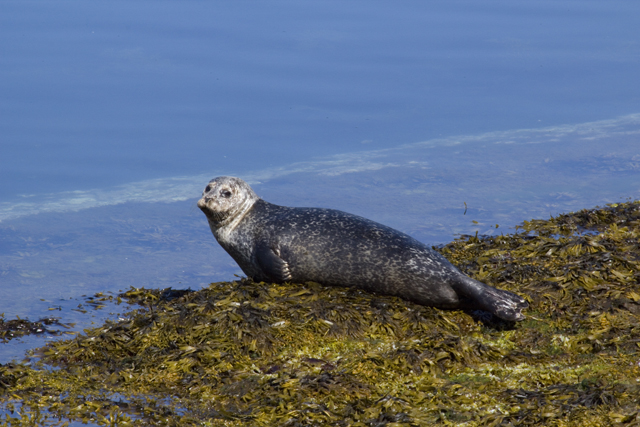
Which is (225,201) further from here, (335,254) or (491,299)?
(491,299)

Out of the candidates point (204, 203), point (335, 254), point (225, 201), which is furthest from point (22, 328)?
point (335, 254)

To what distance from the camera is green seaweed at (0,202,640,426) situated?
458 centimetres

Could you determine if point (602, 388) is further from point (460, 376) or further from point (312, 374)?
point (312, 374)

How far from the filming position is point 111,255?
902cm

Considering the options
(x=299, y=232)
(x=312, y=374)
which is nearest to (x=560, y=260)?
(x=299, y=232)

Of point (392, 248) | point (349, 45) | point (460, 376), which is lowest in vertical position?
point (460, 376)

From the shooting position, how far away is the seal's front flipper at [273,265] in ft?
21.8

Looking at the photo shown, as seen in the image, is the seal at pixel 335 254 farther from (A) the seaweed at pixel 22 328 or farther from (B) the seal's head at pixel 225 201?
(A) the seaweed at pixel 22 328

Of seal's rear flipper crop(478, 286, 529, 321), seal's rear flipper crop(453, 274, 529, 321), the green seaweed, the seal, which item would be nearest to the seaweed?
the green seaweed

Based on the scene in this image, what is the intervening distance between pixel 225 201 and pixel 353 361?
2.48 m

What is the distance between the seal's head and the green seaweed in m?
0.65

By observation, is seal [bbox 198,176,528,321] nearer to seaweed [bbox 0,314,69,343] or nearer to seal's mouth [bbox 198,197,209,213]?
seal's mouth [bbox 198,197,209,213]

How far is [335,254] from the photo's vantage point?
6.53 meters

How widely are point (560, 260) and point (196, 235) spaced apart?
4401mm
